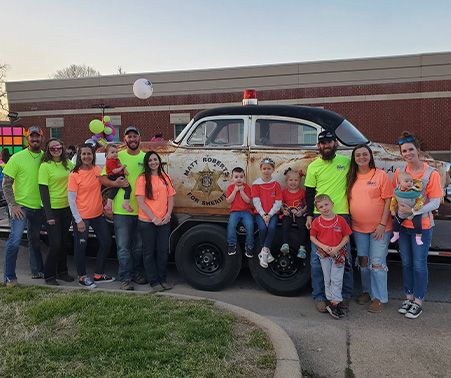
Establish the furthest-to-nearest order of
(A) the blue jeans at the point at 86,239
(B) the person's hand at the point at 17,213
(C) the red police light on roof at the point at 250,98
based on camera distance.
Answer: (C) the red police light on roof at the point at 250,98, (A) the blue jeans at the point at 86,239, (B) the person's hand at the point at 17,213

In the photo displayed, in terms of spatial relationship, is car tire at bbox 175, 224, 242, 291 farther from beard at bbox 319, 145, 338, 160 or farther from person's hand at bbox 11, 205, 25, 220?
person's hand at bbox 11, 205, 25, 220

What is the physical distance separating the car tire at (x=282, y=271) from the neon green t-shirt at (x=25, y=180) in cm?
304

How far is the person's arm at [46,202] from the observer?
17.6 feet

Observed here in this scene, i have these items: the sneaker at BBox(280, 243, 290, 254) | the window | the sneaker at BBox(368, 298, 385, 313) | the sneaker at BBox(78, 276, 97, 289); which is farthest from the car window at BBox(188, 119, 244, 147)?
the window

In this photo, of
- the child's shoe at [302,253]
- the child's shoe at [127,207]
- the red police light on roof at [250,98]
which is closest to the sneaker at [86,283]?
the child's shoe at [127,207]

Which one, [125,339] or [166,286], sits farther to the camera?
[166,286]

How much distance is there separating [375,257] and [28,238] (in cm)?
470

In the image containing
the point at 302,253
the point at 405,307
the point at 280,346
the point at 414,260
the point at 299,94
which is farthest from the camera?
the point at 299,94

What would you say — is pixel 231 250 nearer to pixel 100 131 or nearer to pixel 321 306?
pixel 321 306

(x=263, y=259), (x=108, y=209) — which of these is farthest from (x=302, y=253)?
(x=108, y=209)

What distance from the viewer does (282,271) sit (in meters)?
5.37

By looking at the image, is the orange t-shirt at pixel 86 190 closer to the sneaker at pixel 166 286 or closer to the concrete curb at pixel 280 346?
the sneaker at pixel 166 286

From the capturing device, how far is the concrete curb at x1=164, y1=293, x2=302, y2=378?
3.11 metres

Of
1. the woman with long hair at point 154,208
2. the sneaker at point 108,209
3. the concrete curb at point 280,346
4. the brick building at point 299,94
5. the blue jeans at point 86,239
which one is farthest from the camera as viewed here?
the brick building at point 299,94
